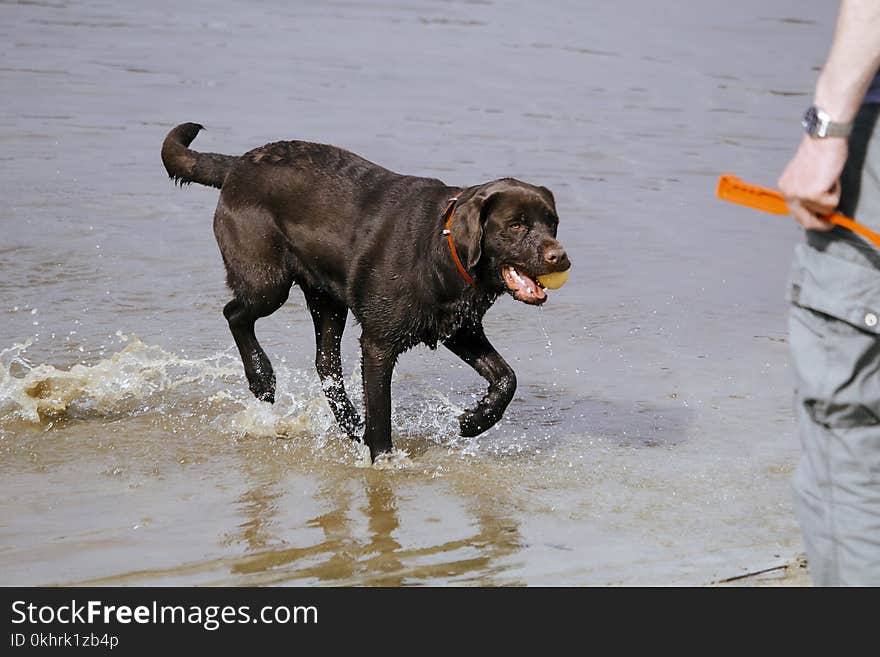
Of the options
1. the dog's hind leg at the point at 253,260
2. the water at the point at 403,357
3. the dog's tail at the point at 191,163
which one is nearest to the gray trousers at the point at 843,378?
the water at the point at 403,357

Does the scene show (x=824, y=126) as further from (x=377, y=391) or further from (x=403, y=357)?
(x=403, y=357)

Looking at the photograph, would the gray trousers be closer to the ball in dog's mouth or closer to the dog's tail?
the ball in dog's mouth

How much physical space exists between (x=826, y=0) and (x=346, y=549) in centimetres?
2140

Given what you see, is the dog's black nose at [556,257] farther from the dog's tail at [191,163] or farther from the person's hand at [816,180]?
the person's hand at [816,180]

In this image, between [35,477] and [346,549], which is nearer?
[346,549]

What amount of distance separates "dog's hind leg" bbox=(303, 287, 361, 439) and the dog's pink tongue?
4.11 feet

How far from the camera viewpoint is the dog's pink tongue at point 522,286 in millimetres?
4969

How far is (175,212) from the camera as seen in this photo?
9844mm

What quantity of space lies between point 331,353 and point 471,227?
1.53 metres

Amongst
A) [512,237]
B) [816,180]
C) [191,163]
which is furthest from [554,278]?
[816,180]

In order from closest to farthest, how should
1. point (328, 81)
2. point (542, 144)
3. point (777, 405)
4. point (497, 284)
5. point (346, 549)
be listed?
1. point (346, 549)
2. point (497, 284)
3. point (777, 405)
4. point (542, 144)
5. point (328, 81)

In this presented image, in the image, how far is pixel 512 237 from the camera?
4938mm
